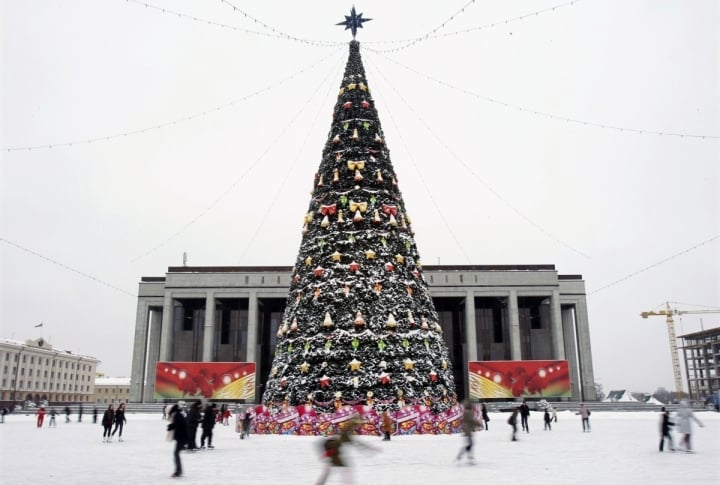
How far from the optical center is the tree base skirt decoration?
17.6m

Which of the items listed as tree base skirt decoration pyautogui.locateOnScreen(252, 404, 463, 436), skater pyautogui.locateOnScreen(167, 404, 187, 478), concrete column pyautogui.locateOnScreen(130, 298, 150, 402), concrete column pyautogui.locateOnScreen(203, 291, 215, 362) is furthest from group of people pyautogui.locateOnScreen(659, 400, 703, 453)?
concrete column pyautogui.locateOnScreen(130, 298, 150, 402)

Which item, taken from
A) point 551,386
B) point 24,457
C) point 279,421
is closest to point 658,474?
point 279,421

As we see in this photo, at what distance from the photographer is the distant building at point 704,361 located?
102 metres

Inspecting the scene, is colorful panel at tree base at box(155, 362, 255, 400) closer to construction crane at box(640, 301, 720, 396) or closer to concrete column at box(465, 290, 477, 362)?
concrete column at box(465, 290, 477, 362)

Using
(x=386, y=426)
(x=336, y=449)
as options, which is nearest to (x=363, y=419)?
(x=386, y=426)

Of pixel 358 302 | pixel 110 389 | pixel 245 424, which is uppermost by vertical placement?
pixel 358 302

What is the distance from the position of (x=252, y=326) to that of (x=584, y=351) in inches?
1374

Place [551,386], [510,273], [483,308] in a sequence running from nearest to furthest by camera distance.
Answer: [551,386] < [510,273] < [483,308]

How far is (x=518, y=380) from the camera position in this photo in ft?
154

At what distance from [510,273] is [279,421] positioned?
40.0 m

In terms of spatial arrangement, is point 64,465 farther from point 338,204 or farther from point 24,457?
point 338,204

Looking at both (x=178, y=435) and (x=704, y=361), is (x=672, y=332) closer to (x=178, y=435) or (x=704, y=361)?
(x=704, y=361)

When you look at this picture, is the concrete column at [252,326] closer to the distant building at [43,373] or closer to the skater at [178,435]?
the skater at [178,435]

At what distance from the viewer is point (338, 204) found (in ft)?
65.7
